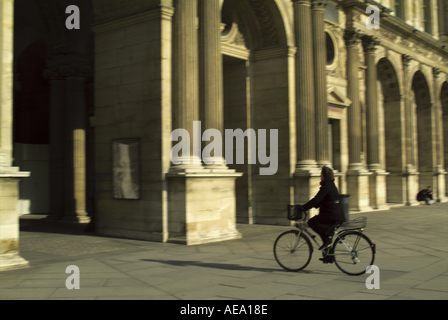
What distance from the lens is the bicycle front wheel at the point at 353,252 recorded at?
26.1 feet

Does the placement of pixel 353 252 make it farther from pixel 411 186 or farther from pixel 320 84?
pixel 411 186

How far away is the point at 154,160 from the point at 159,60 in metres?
2.55

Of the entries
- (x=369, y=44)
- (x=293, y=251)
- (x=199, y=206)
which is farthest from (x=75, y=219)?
(x=369, y=44)

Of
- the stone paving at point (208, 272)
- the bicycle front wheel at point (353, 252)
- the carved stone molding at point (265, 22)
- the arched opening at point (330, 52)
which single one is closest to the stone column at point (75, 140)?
the stone paving at point (208, 272)

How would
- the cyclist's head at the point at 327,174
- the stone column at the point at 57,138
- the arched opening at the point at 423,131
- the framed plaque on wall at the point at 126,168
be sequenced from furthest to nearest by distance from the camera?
the arched opening at the point at 423,131 → the stone column at the point at 57,138 → the framed plaque on wall at the point at 126,168 → the cyclist's head at the point at 327,174

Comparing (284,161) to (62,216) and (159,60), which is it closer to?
(159,60)

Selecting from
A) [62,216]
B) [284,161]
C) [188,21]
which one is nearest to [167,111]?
[188,21]

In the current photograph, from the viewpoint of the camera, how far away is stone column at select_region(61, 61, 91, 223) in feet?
61.0

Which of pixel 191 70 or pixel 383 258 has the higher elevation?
pixel 191 70

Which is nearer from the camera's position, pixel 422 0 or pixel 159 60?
pixel 159 60

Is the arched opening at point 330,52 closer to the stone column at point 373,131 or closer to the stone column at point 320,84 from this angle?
the stone column at point 373,131

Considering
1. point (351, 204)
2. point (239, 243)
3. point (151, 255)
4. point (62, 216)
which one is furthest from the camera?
point (351, 204)

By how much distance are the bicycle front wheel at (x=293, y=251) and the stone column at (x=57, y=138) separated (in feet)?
41.0

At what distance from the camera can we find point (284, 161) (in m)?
17.7
